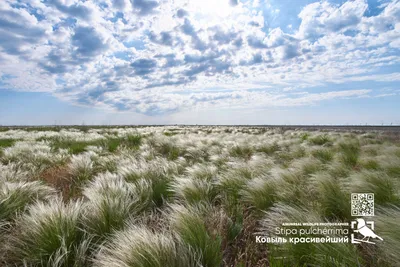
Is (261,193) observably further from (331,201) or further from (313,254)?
(313,254)

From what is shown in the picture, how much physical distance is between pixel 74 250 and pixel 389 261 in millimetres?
2544

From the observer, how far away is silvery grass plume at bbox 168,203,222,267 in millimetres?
1895

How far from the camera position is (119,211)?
252 centimetres

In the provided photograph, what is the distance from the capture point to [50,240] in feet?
6.59

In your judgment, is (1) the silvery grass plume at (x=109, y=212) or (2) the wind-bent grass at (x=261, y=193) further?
(2) the wind-bent grass at (x=261, y=193)

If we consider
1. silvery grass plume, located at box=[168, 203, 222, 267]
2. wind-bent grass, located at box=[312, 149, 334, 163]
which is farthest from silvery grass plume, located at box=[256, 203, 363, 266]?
wind-bent grass, located at box=[312, 149, 334, 163]

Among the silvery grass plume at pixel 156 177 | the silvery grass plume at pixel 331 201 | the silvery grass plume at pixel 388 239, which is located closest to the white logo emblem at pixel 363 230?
the silvery grass plume at pixel 388 239

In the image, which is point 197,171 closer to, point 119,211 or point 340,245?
point 119,211

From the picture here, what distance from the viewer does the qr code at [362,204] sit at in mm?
2629

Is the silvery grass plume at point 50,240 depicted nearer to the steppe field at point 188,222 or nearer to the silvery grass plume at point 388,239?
the steppe field at point 188,222

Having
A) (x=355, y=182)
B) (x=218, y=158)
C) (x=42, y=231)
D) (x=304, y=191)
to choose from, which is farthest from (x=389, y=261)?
(x=218, y=158)

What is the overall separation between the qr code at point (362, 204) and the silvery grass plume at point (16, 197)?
3.71 meters

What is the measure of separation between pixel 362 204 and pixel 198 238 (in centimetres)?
212

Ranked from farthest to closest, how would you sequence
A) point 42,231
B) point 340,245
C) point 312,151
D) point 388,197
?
point 312,151 < point 388,197 < point 42,231 < point 340,245
